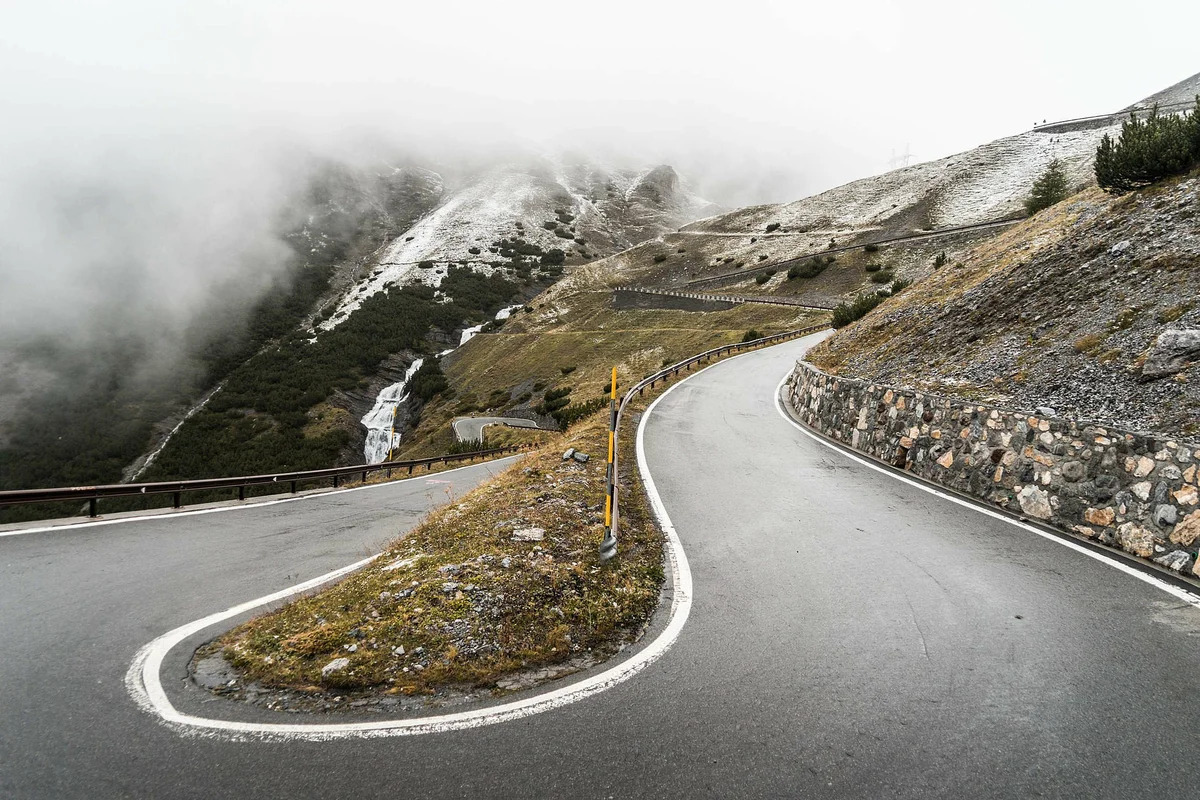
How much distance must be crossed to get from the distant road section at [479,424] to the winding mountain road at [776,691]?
2676cm

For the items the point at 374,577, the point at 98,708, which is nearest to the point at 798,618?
the point at 374,577

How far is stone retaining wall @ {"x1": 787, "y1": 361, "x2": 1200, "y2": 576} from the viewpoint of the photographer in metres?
5.86

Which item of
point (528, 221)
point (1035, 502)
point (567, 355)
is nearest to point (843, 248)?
point (567, 355)

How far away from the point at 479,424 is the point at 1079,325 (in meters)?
32.3

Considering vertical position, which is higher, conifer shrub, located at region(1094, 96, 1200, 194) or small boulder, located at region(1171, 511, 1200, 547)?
conifer shrub, located at region(1094, 96, 1200, 194)

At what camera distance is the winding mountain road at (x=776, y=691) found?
296 cm

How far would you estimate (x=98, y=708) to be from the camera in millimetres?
3783

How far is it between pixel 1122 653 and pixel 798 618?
7.93 ft

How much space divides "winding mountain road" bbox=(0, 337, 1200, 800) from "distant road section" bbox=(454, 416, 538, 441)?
1054 inches

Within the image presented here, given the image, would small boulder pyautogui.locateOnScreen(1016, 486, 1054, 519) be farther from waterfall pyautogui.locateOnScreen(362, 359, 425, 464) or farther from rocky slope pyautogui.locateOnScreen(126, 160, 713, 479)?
rocky slope pyautogui.locateOnScreen(126, 160, 713, 479)

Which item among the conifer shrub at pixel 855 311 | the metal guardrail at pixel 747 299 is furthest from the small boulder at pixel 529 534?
the metal guardrail at pixel 747 299

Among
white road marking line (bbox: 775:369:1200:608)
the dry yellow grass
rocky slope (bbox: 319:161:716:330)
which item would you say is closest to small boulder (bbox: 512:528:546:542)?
the dry yellow grass

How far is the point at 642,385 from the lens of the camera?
22406mm

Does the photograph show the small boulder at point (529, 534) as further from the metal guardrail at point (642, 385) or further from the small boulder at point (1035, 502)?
the small boulder at point (1035, 502)
